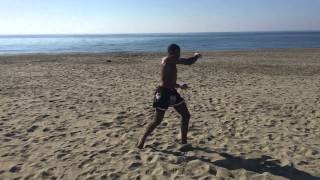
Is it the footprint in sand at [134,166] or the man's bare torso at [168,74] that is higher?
the man's bare torso at [168,74]

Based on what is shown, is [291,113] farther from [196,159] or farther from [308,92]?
[196,159]

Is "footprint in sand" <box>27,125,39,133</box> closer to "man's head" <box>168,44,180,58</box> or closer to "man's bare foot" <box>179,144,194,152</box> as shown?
"man's bare foot" <box>179,144,194,152</box>

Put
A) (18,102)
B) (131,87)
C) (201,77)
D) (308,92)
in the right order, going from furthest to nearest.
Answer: (201,77), (131,87), (308,92), (18,102)

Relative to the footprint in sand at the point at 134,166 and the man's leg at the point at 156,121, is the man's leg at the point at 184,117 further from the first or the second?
the footprint in sand at the point at 134,166

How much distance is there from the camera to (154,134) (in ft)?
25.3

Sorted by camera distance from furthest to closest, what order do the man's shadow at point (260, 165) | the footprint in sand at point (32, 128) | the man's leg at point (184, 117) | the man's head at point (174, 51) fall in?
the footprint in sand at point (32, 128) → the man's leg at point (184, 117) → the man's head at point (174, 51) → the man's shadow at point (260, 165)

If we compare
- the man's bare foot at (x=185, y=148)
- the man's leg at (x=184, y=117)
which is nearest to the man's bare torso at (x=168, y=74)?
the man's leg at (x=184, y=117)

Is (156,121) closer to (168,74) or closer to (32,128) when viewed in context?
(168,74)

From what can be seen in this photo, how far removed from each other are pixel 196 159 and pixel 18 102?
20.6ft

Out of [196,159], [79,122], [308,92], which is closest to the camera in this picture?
[196,159]

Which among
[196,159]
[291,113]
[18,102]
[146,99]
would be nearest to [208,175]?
[196,159]

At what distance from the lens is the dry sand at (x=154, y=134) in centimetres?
594

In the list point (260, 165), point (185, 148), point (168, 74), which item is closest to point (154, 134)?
point (185, 148)

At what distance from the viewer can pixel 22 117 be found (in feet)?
30.1
